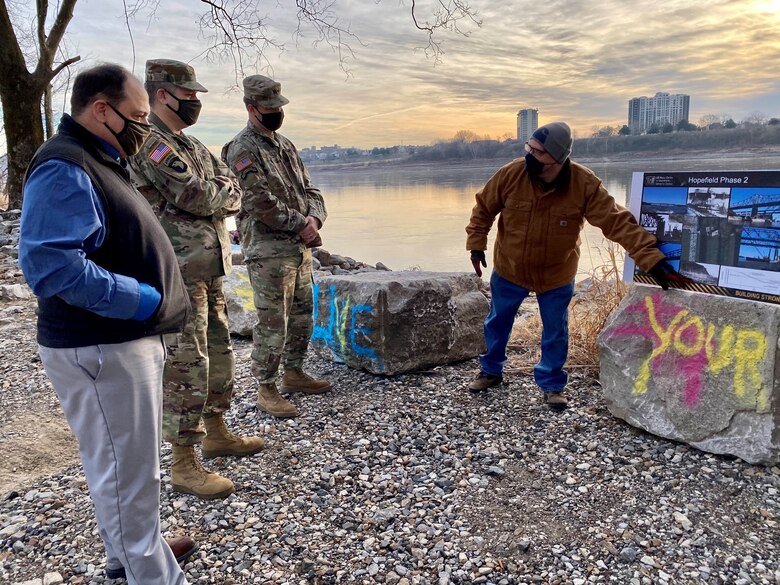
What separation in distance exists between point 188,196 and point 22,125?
1223 cm

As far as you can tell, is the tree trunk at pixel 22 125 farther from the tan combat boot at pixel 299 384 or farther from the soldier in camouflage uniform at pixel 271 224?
the tan combat boot at pixel 299 384

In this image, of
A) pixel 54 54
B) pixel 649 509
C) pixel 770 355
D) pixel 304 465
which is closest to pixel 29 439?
pixel 304 465

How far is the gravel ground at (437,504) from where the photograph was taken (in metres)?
2.69

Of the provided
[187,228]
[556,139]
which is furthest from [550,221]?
[187,228]

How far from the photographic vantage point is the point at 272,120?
4117 mm

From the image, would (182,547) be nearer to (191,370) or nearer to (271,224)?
(191,370)

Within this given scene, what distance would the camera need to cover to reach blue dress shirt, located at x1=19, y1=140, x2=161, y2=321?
195 cm

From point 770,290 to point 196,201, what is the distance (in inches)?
129

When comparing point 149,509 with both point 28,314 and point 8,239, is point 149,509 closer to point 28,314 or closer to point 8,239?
point 28,314

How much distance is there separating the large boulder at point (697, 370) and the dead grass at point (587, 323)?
89cm

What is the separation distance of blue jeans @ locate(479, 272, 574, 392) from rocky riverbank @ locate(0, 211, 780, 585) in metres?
0.23

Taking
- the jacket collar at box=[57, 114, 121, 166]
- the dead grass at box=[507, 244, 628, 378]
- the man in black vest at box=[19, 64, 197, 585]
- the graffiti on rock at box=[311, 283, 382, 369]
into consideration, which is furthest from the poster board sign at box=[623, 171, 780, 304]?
the jacket collar at box=[57, 114, 121, 166]

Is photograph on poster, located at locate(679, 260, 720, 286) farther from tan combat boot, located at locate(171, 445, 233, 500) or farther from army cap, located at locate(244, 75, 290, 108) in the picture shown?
tan combat boot, located at locate(171, 445, 233, 500)

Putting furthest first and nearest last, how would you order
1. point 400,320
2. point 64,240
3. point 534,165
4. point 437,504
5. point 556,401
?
1. point 400,320
2. point 556,401
3. point 534,165
4. point 437,504
5. point 64,240
